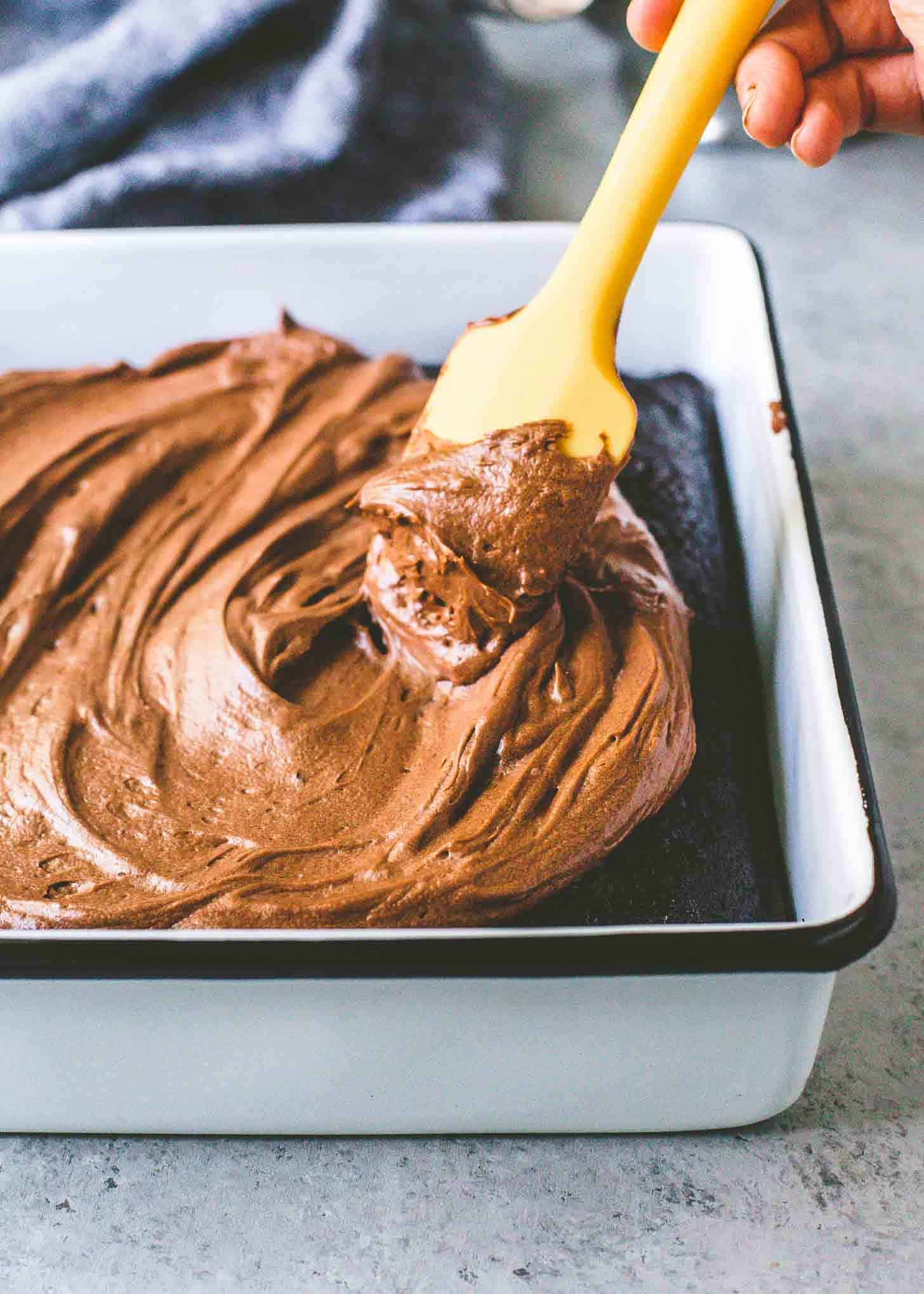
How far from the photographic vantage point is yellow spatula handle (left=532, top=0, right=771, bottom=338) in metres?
1.28

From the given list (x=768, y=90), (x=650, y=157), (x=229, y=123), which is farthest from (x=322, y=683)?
(x=229, y=123)

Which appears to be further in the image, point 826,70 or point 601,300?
point 826,70

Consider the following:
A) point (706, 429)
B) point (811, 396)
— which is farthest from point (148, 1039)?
point (811, 396)

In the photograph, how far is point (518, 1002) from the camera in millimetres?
1000

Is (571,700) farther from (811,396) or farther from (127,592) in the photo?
(811,396)

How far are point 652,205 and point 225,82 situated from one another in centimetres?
106

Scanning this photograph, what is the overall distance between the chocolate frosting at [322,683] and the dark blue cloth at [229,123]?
2.21 ft

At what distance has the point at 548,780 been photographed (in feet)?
3.87

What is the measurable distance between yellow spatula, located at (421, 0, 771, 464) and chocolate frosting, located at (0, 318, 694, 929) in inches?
1.5

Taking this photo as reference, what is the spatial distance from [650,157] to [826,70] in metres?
0.40

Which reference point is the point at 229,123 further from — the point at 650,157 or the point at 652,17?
the point at 650,157

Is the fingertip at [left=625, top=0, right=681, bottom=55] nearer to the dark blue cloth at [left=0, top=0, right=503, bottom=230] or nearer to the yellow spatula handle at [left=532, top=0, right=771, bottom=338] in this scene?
the yellow spatula handle at [left=532, top=0, right=771, bottom=338]

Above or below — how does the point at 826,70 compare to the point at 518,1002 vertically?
above

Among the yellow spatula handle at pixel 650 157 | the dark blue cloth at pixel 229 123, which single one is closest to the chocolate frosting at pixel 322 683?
the yellow spatula handle at pixel 650 157
